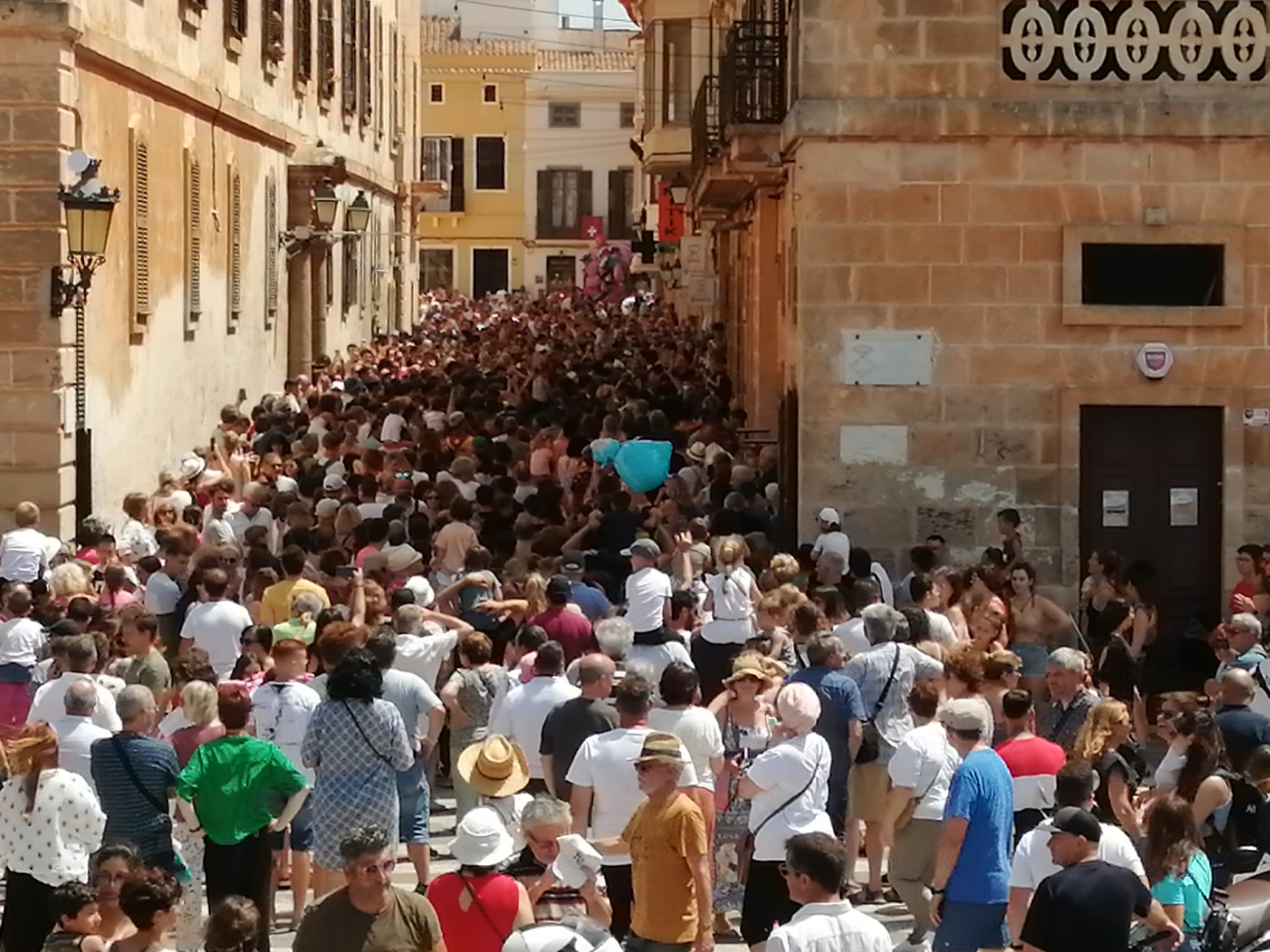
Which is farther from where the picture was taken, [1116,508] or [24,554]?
[1116,508]

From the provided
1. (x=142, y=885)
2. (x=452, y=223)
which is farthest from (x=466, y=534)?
(x=452, y=223)

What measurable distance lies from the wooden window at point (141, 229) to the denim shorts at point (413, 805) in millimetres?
9809

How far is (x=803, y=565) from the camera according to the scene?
16266 mm

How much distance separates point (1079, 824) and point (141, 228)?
45.6 ft

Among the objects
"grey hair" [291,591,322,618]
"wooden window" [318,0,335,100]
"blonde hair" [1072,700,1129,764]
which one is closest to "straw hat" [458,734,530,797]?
"blonde hair" [1072,700,1129,764]

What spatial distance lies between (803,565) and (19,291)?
19.0ft

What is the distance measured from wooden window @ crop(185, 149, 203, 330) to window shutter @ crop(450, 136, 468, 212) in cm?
5009

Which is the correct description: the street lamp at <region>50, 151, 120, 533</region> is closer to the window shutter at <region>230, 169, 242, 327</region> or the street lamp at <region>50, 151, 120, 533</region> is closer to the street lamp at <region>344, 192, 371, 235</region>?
the window shutter at <region>230, 169, 242, 327</region>

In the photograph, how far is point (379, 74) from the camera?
41.3 m

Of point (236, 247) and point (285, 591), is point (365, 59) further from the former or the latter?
point (285, 591)

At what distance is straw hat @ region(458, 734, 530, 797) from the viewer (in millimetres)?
Result: 9859

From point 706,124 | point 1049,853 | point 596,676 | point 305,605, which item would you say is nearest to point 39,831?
point 596,676

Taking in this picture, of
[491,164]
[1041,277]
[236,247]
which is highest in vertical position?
[491,164]

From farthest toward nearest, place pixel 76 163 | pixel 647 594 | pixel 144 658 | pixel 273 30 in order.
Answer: pixel 273 30 < pixel 76 163 < pixel 647 594 < pixel 144 658
